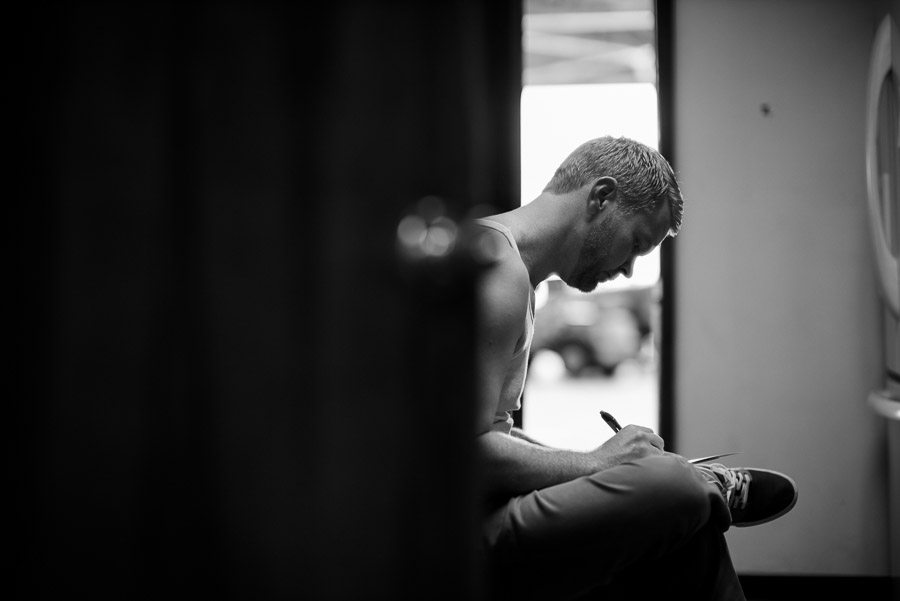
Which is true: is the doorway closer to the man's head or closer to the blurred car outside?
the blurred car outside

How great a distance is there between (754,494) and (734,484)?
6 centimetres

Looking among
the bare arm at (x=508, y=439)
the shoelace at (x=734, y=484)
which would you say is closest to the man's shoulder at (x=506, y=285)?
the bare arm at (x=508, y=439)

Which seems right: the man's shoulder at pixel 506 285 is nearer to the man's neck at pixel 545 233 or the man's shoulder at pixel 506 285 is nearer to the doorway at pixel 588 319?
the man's neck at pixel 545 233

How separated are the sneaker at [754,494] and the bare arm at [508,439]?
0.90 feet

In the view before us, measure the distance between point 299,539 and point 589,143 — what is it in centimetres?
99

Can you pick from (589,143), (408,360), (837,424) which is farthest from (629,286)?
(408,360)

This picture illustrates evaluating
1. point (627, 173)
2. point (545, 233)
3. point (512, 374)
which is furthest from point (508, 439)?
point (627, 173)

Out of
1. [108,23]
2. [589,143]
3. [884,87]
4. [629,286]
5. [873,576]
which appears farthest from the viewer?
[629,286]

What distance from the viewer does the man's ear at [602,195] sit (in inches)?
46.4

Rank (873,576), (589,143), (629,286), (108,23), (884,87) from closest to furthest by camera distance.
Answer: (108,23)
(589,143)
(884,87)
(873,576)
(629,286)

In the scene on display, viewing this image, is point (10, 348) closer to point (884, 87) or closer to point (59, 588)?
point (59, 588)

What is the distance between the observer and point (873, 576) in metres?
1.97

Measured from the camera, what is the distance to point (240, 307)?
1.38ft

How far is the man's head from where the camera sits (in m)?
1.19
